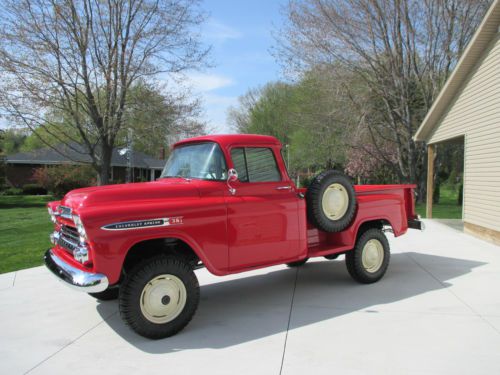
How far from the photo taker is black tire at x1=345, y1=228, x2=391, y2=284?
5.90 metres

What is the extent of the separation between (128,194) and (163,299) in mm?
1115

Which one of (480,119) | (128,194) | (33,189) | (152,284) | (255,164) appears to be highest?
(480,119)

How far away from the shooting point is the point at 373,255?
6.13 meters

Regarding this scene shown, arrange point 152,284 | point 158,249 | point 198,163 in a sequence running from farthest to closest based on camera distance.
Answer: point 198,163 < point 158,249 < point 152,284

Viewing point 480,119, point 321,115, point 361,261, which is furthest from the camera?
point 321,115

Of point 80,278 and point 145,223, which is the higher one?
point 145,223

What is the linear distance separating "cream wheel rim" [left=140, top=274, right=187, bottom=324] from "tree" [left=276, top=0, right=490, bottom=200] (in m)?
16.8

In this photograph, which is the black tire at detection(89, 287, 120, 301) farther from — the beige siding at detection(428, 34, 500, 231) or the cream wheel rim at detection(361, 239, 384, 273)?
the beige siding at detection(428, 34, 500, 231)

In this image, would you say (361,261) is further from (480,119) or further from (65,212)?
(480,119)

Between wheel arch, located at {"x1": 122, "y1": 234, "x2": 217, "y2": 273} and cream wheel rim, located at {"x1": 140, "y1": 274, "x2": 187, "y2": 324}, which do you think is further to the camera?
wheel arch, located at {"x1": 122, "y1": 234, "x2": 217, "y2": 273}

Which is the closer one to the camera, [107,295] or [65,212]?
[65,212]

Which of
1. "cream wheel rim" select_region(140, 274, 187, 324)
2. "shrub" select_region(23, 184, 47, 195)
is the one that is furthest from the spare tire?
"shrub" select_region(23, 184, 47, 195)

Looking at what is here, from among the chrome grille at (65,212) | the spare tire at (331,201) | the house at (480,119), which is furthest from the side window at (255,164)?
the house at (480,119)

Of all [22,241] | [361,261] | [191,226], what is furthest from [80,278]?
[22,241]
